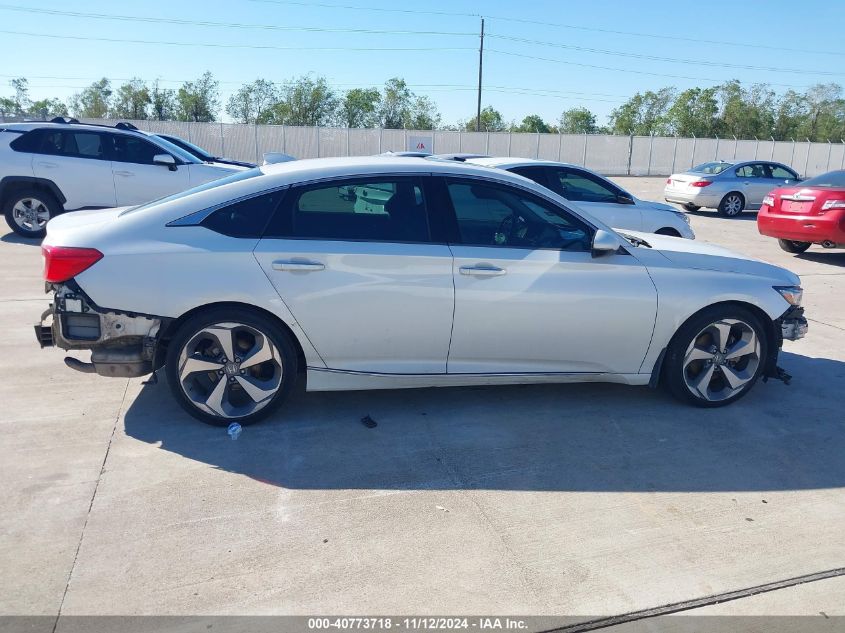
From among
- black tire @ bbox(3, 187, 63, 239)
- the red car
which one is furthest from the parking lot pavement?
the red car

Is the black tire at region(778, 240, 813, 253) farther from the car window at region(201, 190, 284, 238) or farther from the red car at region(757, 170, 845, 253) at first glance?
the car window at region(201, 190, 284, 238)

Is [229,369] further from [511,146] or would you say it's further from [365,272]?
[511,146]

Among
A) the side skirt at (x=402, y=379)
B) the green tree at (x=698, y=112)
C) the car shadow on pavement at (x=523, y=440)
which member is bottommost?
the car shadow on pavement at (x=523, y=440)

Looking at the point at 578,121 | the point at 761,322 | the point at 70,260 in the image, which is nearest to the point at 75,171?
the point at 70,260

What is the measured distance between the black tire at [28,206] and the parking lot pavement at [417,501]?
6.32 metres

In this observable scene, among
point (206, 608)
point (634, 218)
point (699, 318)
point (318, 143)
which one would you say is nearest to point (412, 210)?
point (699, 318)

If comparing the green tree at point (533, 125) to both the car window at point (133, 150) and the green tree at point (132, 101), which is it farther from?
the car window at point (133, 150)

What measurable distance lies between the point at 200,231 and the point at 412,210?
1308 mm

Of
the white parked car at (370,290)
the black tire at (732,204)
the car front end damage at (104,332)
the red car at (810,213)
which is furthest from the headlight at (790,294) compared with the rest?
the black tire at (732,204)

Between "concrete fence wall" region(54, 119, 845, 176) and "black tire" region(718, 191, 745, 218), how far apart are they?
19740mm

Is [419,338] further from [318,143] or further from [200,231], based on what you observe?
[318,143]

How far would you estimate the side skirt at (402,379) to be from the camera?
452 cm

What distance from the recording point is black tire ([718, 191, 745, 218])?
18.7 metres

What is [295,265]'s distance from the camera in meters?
4.30
